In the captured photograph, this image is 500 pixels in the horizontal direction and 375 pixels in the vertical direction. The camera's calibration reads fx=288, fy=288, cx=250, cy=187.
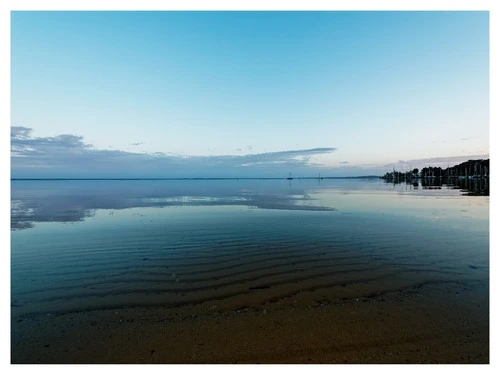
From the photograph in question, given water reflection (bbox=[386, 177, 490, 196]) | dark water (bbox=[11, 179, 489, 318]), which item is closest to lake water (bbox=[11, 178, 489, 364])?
dark water (bbox=[11, 179, 489, 318])

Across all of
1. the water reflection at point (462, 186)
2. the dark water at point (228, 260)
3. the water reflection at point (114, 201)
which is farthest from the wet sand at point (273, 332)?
the water reflection at point (462, 186)

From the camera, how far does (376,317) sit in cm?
653

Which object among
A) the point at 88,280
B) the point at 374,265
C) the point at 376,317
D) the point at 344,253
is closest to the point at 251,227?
the point at 344,253

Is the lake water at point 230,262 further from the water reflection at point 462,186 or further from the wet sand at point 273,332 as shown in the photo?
the water reflection at point 462,186

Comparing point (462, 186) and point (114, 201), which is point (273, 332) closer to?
point (114, 201)

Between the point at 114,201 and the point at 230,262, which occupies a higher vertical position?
the point at 114,201

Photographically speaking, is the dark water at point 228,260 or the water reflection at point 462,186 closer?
the dark water at point 228,260

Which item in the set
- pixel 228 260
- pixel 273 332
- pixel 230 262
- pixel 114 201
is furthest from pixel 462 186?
pixel 273 332

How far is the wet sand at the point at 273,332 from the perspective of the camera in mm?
5277

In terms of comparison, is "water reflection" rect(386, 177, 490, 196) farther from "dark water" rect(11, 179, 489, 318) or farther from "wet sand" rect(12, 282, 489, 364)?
"wet sand" rect(12, 282, 489, 364)

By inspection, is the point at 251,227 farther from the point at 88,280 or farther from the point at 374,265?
the point at 88,280

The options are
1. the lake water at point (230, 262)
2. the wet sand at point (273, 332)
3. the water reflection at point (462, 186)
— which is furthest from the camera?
the water reflection at point (462, 186)

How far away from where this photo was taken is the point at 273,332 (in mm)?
5945

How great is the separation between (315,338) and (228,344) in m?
1.72
